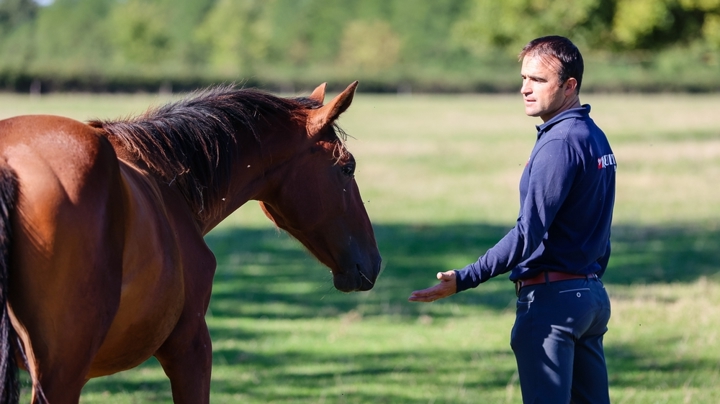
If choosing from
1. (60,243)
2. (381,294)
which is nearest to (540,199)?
(60,243)

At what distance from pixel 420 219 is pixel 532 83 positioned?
10241 mm

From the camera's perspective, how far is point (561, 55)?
3.14 metres

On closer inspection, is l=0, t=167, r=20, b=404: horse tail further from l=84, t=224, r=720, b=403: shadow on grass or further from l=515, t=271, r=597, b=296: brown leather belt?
l=515, t=271, r=597, b=296: brown leather belt

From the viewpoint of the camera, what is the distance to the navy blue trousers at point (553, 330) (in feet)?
10.3

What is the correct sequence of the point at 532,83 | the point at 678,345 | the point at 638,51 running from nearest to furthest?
the point at 532,83
the point at 678,345
the point at 638,51

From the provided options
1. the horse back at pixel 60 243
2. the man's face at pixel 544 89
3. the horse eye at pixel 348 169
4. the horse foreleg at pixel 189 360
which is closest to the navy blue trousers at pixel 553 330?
the man's face at pixel 544 89

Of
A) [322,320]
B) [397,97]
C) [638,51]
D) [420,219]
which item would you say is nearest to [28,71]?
[397,97]

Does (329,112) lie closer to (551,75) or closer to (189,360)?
(551,75)

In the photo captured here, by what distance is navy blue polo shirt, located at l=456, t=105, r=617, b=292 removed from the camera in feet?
10.0

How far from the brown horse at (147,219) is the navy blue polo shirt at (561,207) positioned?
0.77 metres

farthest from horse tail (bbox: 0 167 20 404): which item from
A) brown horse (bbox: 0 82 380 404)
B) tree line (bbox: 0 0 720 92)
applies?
tree line (bbox: 0 0 720 92)

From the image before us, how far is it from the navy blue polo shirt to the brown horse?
30.4 inches

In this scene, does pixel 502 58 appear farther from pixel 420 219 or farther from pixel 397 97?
pixel 420 219

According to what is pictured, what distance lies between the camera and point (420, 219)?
1344 centimetres
